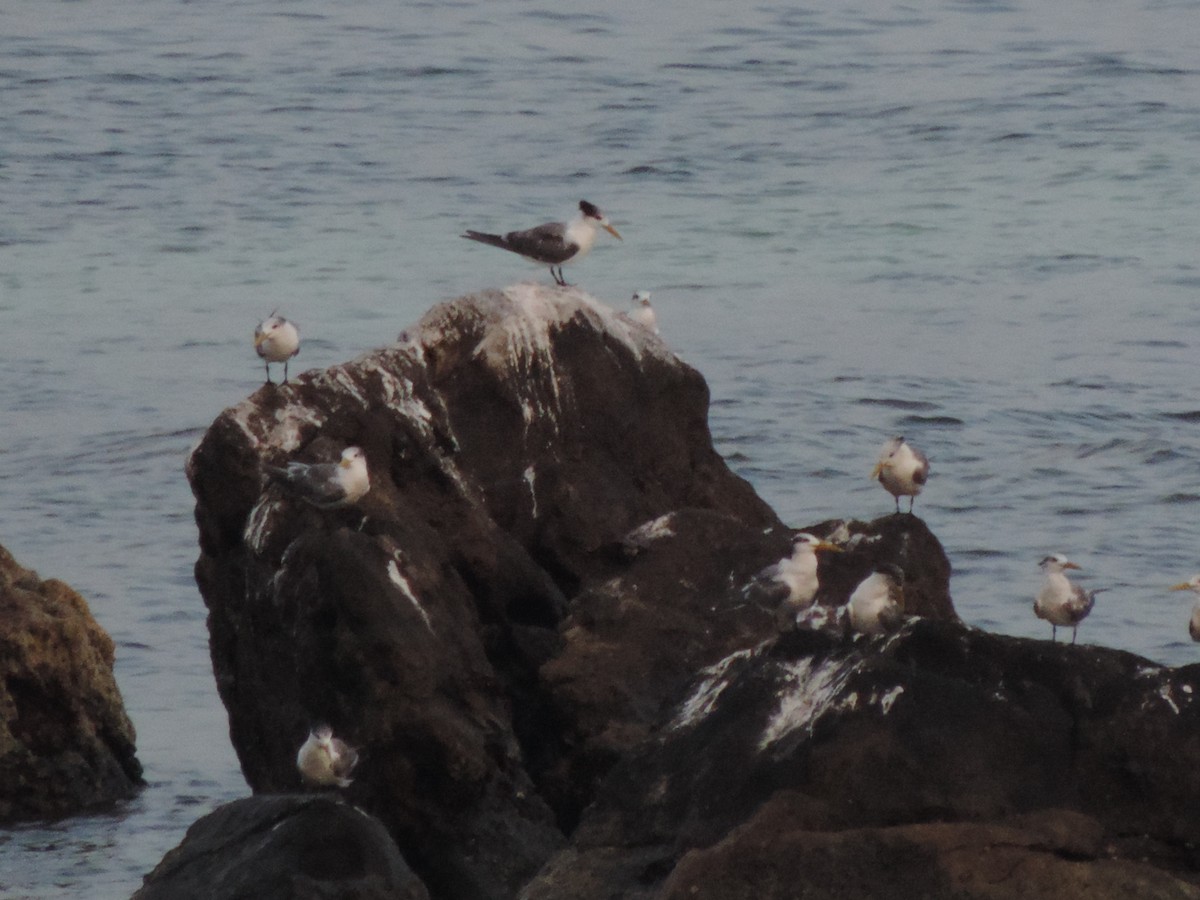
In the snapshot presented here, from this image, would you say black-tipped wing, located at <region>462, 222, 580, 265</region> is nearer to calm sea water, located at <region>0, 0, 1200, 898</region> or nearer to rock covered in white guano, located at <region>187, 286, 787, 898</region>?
rock covered in white guano, located at <region>187, 286, 787, 898</region>

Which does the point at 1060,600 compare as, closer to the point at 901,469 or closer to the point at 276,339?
the point at 901,469

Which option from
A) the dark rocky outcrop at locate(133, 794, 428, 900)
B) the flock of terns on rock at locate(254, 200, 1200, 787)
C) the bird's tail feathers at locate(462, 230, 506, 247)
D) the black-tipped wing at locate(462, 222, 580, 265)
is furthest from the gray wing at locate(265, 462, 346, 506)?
the bird's tail feathers at locate(462, 230, 506, 247)

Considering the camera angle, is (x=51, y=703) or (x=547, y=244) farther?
(x=547, y=244)

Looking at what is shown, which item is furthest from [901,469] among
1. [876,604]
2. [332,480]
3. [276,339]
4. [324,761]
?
[324,761]

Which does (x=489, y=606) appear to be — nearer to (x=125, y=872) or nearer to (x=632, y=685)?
(x=632, y=685)

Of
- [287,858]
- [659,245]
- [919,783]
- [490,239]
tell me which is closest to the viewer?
[919,783]

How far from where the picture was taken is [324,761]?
968 centimetres

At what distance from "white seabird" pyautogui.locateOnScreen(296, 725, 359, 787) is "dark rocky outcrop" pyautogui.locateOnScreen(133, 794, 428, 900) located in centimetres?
48

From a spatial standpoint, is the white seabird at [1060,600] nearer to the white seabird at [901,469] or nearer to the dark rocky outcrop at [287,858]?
the white seabird at [901,469]

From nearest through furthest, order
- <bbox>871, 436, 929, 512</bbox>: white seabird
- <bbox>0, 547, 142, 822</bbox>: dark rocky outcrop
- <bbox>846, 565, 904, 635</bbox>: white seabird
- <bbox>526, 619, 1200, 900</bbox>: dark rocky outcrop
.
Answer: <bbox>526, 619, 1200, 900</bbox>: dark rocky outcrop, <bbox>846, 565, 904, 635</bbox>: white seabird, <bbox>0, 547, 142, 822</bbox>: dark rocky outcrop, <bbox>871, 436, 929, 512</bbox>: white seabird

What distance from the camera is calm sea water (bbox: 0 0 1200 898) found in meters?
18.2

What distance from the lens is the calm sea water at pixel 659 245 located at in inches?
717

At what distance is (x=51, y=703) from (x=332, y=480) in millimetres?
2925

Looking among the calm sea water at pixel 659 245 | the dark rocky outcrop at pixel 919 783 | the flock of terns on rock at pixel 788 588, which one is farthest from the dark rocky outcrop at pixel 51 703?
the dark rocky outcrop at pixel 919 783
